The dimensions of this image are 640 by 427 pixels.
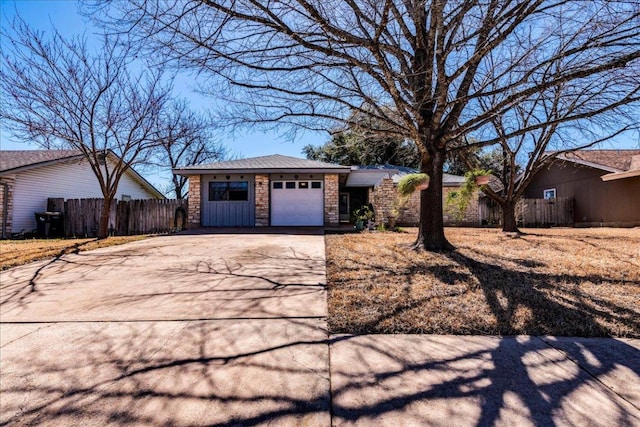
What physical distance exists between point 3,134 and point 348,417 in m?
13.2

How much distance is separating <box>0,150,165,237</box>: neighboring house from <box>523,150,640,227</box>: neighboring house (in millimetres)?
20477

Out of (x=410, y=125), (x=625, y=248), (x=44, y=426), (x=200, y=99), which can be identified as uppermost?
(x=200, y=99)

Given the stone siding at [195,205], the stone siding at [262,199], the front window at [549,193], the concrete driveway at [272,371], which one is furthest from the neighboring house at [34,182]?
the front window at [549,193]

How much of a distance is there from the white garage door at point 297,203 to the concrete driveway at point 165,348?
8588 mm

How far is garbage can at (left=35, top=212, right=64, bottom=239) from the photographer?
12836 millimetres

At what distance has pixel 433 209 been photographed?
6.33 meters

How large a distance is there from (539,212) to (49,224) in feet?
72.3

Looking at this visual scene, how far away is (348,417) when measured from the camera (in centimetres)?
172

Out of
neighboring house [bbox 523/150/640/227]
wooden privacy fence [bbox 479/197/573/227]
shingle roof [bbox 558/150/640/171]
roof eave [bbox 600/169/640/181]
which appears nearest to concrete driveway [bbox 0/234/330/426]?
neighboring house [bbox 523/150/640/227]

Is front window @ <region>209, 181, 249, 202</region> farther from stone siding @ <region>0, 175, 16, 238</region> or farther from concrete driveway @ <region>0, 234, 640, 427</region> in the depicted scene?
concrete driveway @ <region>0, 234, 640, 427</region>

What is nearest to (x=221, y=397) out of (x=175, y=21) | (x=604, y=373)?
(x=604, y=373)

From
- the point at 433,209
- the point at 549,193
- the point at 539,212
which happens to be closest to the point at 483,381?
the point at 433,209

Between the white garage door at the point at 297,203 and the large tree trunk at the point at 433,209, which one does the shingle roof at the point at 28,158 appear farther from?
the large tree trunk at the point at 433,209

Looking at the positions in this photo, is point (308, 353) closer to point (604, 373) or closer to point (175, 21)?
point (604, 373)
